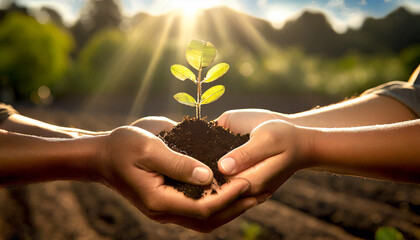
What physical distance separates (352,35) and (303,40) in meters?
3.51

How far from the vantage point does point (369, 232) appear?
4.06 m

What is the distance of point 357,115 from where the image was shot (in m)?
2.00

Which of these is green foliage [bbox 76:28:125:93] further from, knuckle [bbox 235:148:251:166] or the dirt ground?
knuckle [bbox 235:148:251:166]

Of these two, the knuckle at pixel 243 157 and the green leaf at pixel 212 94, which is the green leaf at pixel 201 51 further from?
the knuckle at pixel 243 157

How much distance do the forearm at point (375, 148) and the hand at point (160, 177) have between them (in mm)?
444

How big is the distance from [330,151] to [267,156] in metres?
0.33

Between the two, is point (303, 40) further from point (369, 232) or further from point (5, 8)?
point (5, 8)

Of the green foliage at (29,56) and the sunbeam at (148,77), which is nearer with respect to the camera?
the sunbeam at (148,77)

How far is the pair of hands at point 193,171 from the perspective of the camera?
129 cm

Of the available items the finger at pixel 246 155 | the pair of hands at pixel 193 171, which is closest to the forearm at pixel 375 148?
the pair of hands at pixel 193 171

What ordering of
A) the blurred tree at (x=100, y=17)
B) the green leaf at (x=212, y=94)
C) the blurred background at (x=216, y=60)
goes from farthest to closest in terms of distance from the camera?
1. the blurred tree at (x=100, y=17)
2. the blurred background at (x=216, y=60)
3. the green leaf at (x=212, y=94)

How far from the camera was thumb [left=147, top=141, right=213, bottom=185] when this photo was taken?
1270 mm

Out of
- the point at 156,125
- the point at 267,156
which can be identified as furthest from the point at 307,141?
the point at 156,125

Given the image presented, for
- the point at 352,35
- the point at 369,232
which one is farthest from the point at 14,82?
the point at 369,232
